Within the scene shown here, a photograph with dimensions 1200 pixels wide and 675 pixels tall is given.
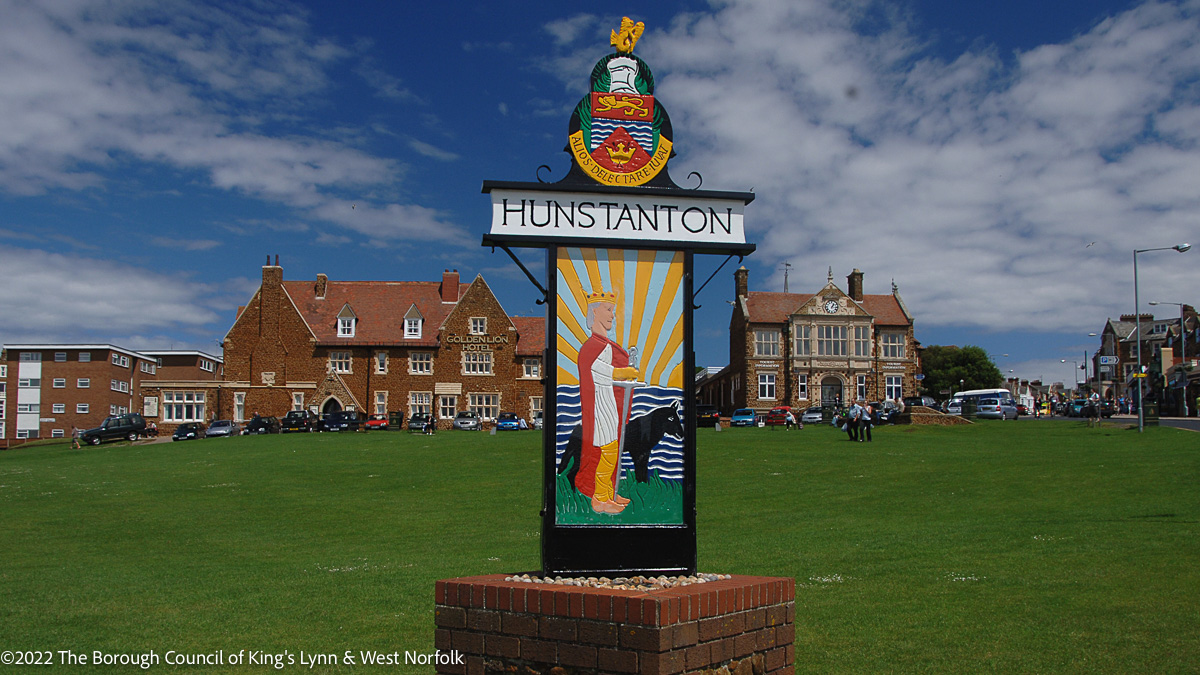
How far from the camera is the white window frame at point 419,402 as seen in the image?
215ft

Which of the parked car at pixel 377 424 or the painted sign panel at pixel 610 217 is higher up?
the painted sign panel at pixel 610 217

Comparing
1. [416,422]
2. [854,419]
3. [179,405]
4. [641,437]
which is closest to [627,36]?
[641,437]

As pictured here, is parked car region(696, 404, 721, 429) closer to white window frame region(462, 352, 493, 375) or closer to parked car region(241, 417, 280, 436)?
white window frame region(462, 352, 493, 375)

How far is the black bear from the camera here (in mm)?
6086

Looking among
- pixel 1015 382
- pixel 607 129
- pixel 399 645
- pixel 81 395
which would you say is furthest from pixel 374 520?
pixel 1015 382

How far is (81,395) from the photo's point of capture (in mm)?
81312

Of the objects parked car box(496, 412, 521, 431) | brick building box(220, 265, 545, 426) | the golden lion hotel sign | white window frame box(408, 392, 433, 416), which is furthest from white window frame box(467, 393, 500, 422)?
the golden lion hotel sign

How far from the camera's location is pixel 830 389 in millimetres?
68812

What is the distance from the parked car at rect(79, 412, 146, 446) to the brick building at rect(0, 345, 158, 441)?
95.1 ft

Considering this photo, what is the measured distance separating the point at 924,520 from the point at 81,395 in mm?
86163

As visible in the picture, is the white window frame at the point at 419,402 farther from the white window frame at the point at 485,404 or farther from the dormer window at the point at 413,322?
the dormer window at the point at 413,322

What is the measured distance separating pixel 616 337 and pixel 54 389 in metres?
91.7

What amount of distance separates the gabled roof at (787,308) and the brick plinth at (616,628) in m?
63.5

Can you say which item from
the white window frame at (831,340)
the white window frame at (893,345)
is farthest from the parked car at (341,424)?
the white window frame at (893,345)
